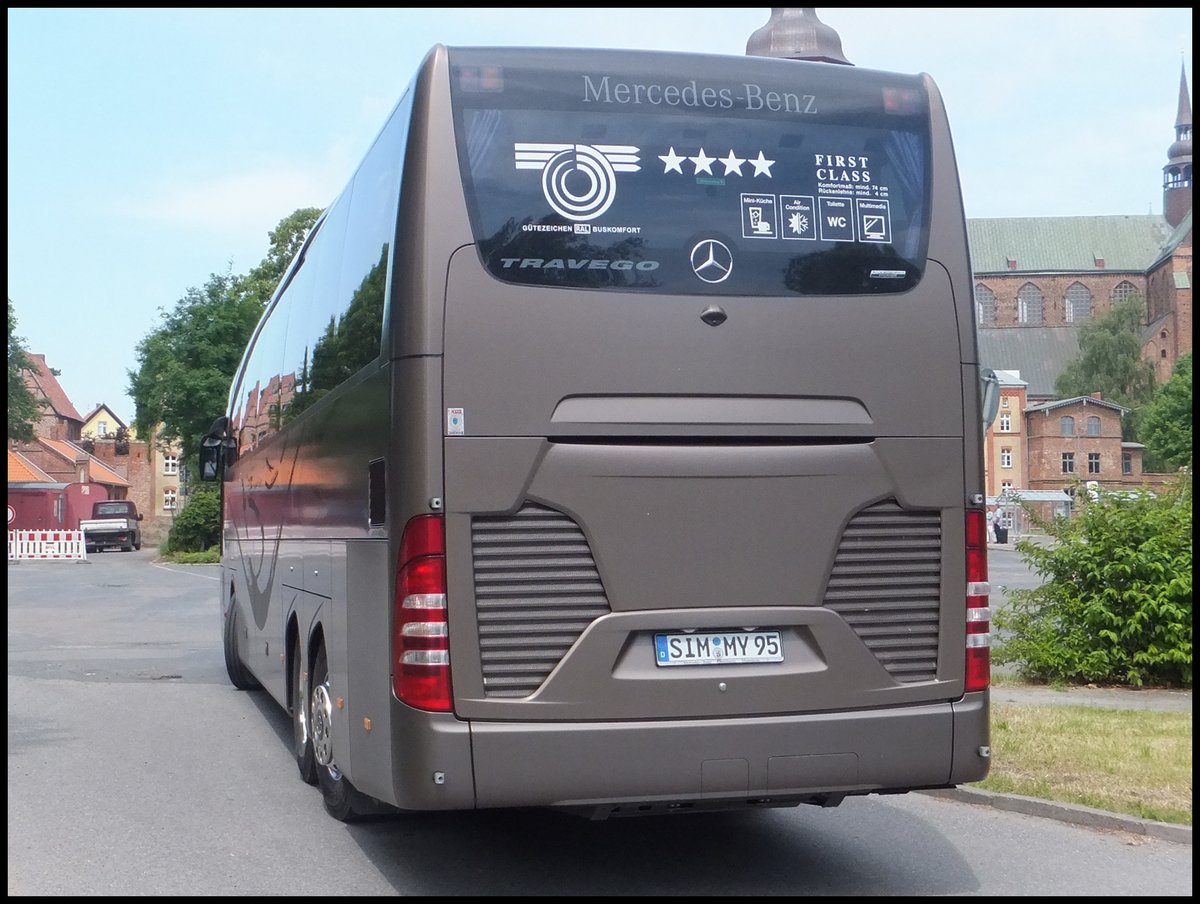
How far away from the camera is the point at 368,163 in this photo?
7.12m

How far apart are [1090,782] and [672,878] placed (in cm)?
333

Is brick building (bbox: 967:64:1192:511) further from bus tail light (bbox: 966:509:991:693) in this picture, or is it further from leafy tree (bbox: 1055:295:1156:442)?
bus tail light (bbox: 966:509:991:693)

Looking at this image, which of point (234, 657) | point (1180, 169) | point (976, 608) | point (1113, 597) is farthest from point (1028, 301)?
point (976, 608)

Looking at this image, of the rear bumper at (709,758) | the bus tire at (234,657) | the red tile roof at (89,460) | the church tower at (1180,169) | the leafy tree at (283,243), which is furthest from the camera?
the church tower at (1180,169)

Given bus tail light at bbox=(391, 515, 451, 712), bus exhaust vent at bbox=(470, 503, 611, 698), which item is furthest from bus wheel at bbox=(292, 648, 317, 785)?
bus exhaust vent at bbox=(470, 503, 611, 698)

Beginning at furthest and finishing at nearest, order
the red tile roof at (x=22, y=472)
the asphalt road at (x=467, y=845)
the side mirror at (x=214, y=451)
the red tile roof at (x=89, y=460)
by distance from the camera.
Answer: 1. the red tile roof at (x=89, y=460)
2. the red tile roof at (x=22, y=472)
3. the side mirror at (x=214, y=451)
4. the asphalt road at (x=467, y=845)

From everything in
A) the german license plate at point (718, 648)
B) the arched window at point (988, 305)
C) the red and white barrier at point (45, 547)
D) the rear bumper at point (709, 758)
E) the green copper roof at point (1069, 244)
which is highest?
the green copper roof at point (1069, 244)

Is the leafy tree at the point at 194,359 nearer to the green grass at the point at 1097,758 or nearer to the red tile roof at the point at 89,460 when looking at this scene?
the green grass at the point at 1097,758

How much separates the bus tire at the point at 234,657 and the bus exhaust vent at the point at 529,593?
8.32m

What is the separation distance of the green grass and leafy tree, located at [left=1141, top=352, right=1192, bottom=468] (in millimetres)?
86655

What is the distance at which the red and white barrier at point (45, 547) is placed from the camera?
174 ft

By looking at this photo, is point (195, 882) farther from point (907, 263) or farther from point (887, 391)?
point (907, 263)

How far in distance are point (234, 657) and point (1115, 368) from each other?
104 m

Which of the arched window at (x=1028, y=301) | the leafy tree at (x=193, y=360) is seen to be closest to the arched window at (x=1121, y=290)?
the arched window at (x=1028, y=301)
